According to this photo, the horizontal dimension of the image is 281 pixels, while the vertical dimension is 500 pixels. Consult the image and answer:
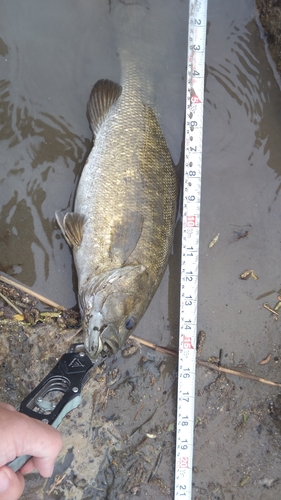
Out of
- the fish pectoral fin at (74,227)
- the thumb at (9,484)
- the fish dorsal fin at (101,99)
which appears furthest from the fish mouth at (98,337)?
the fish dorsal fin at (101,99)

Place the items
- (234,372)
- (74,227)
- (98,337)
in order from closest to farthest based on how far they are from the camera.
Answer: (98,337) < (74,227) < (234,372)

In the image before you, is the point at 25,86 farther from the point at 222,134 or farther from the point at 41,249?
the point at 222,134

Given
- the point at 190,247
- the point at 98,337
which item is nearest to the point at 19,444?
the point at 98,337

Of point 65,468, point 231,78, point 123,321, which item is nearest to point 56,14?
point 231,78

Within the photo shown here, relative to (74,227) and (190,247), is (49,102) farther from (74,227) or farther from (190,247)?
(190,247)

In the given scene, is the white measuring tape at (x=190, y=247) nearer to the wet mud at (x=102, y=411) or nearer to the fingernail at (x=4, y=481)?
the wet mud at (x=102, y=411)

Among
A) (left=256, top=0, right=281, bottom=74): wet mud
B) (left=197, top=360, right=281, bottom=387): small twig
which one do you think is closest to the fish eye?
(left=197, top=360, right=281, bottom=387): small twig
